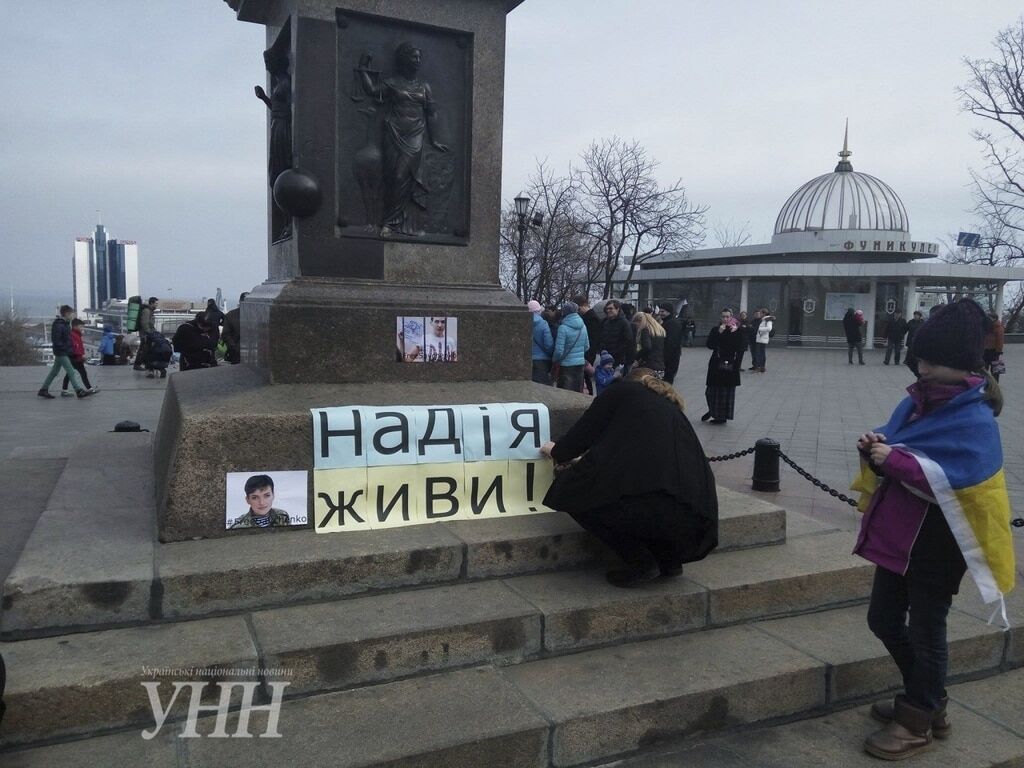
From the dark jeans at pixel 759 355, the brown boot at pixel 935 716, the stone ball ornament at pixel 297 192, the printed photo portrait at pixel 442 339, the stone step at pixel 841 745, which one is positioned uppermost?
the stone ball ornament at pixel 297 192

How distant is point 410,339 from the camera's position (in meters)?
4.84

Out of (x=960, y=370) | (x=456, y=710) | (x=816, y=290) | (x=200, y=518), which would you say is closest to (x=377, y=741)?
(x=456, y=710)

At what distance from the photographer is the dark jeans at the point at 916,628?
3.05 metres

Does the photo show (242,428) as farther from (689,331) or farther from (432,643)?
(689,331)

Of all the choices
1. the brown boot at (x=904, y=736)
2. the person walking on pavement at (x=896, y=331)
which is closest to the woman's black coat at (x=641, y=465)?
the brown boot at (x=904, y=736)

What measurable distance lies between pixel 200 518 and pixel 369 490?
33.5 inches

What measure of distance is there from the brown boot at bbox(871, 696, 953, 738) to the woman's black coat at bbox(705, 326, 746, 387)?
25.9 feet

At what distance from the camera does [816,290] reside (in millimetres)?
36812

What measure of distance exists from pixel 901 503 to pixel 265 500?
291 cm

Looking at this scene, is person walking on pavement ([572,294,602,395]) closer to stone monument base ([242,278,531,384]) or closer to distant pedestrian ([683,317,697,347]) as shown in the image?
stone monument base ([242,278,531,384])

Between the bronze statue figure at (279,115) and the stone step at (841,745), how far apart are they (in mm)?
3819

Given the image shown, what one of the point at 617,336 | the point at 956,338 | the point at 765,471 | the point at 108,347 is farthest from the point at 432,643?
the point at 108,347

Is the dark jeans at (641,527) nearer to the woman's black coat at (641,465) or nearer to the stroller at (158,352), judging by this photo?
the woman's black coat at (641,465)

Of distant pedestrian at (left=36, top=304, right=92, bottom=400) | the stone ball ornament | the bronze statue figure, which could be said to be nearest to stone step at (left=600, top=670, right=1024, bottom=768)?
the stone ball ornament
